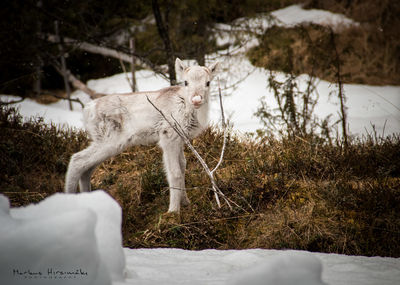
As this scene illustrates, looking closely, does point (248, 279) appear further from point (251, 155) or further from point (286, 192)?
point (251, 155)

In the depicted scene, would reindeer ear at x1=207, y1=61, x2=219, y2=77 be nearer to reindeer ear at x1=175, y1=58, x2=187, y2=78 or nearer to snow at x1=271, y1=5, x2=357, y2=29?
reindeer ear at x1=175, y1=58, x2=187, y2=78

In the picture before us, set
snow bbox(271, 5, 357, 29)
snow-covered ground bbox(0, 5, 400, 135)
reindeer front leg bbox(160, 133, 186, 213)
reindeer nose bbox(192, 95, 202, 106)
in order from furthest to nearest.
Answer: snow bbox(271, 5, 357, 29), snow-covered ground bbox(0, 5, 400, 135), reindeer front leg bbox(160, 133, 186, 213), reindeer nose bbox(192, 95, 202, 106)

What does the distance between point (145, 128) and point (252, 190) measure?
1677 mm

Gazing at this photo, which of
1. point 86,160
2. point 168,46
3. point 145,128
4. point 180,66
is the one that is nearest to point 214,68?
point 180,66

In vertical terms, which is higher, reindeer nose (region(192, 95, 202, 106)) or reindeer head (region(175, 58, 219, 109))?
reindeer head (region(175, 58, 219, 109))

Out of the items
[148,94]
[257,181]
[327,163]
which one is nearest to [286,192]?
[257,181]

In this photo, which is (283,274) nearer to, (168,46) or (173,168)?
(173,168)

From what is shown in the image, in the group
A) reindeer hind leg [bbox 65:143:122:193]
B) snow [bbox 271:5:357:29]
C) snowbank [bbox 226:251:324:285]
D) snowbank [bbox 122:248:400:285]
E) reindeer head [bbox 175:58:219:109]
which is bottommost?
snowbank [bbox 122:248:400:285]

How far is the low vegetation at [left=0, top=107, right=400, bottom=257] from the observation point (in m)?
3.85

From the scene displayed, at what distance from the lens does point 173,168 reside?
14.9 ft

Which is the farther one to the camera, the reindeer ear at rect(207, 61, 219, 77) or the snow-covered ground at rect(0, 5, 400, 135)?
the snow-covered ground at rect(0, 5, 400, 135)

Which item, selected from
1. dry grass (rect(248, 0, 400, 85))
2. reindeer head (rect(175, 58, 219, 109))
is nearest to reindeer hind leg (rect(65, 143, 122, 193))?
reindeer head (rect(175, 58, 219, 109))

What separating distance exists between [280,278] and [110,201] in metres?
1.23

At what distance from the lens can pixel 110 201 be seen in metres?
2.38
